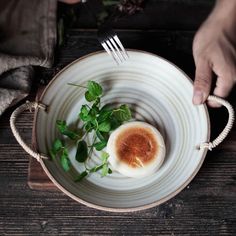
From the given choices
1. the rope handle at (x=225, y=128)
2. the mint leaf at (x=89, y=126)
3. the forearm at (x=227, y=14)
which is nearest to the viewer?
the rope handle at (x=225, y=128)

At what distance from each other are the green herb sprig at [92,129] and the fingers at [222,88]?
0.67 ft

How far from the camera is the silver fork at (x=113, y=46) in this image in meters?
1.06

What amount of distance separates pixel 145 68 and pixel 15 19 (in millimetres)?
402

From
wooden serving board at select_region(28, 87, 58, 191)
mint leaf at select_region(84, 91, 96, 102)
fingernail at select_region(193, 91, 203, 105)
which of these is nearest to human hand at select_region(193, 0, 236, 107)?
fingernail at select_region(193, 91, 203, 105)

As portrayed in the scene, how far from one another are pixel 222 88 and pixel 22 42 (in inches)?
21.5

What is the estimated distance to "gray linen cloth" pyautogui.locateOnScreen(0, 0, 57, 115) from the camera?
1.09 m

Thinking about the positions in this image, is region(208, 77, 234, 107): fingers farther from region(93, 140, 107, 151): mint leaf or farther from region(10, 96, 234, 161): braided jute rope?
region(93, 140, 107, 151): mint leaf

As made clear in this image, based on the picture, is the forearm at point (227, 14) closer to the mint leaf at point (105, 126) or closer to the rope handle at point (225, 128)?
the rope handle at point (225, 128)

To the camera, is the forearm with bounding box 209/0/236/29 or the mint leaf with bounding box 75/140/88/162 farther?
the forearm with bounding box 209/0/236/29

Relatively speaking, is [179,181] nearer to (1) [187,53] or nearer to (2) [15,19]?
(1) [187,53]

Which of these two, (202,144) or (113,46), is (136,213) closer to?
(202,144)

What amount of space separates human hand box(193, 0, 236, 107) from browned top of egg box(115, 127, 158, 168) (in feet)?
0.44

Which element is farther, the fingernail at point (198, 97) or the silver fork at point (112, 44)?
the silver fork at point (112, 44)

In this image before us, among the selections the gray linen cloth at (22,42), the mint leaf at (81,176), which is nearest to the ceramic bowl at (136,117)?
the mint leaf at (81,176)
